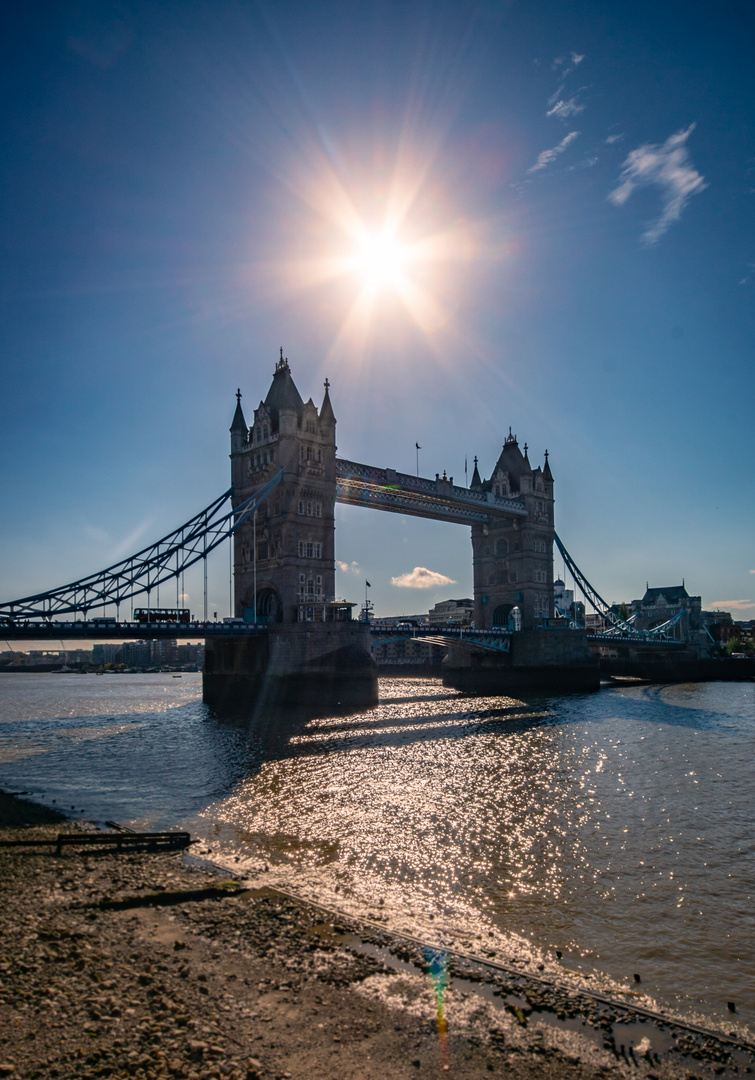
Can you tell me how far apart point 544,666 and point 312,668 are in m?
31.4

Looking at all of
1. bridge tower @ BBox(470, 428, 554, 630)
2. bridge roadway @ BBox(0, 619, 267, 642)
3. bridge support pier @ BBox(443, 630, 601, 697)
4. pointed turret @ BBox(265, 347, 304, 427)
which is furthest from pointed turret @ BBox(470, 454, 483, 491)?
bridge roadway @ BBox(0, 619, 267, 642)

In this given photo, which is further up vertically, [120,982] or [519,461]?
[519,461]

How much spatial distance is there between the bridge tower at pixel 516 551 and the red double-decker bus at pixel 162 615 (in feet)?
157

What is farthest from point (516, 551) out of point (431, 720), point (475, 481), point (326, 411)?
point (431, 720)

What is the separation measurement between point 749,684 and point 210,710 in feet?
252

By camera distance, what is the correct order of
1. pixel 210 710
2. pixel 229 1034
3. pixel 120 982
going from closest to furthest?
pixel 229 1034 < pixel 120 982 < pixel 210 710

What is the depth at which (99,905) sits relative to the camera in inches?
535

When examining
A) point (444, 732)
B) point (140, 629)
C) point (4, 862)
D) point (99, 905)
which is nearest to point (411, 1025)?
point (99, 905)

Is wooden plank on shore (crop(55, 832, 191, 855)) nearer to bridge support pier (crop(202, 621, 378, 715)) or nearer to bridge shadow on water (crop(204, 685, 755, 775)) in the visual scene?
bridge shadow on water (crop(204, 685, 755, 775))

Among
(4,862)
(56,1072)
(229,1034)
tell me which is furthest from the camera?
(4,862)

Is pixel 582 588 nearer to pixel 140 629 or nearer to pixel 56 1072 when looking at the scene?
pixel 140 629

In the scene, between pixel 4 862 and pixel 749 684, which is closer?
pixel 4 862

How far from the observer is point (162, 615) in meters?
54.2

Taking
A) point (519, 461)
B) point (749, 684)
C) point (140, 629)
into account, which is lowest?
point (749, 684)
